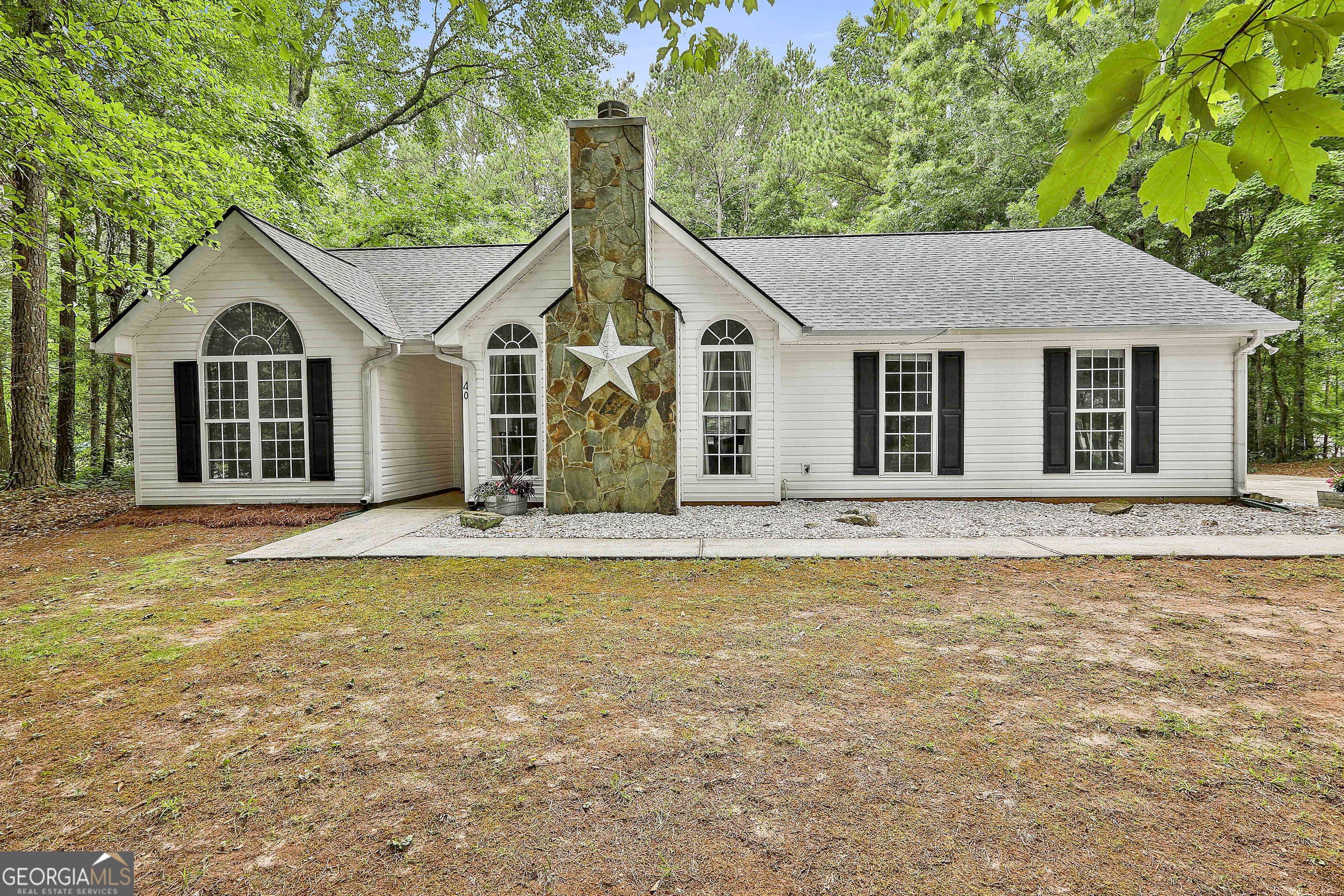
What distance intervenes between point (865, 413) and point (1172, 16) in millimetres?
9213

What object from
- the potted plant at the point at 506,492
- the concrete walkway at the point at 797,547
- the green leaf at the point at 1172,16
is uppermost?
the green leaf at the point at 1172,16

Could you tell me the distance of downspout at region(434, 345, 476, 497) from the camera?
9.88 meters

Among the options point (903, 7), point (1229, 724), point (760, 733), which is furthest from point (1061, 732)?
point (903, 7)

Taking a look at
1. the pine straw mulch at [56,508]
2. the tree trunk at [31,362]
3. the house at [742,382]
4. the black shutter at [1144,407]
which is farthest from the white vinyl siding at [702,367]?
the tree trunk at [31,362]

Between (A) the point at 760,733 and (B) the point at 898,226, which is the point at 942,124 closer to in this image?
(B) the point at 898,226

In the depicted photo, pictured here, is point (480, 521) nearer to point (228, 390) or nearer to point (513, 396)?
point (513, 396)

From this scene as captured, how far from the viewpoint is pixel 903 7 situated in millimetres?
3629

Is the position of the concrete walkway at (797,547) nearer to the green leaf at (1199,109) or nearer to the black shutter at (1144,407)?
the black shutter at (1144,407)

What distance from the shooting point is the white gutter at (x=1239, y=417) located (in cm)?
977

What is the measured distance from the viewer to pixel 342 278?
10727 millimetres

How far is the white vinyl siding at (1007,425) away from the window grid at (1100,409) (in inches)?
7.5

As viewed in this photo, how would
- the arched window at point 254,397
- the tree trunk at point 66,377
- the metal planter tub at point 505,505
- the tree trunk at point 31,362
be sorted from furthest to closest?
the tree trunk at point 66,377 < the tree trunk at point 31,362 < the arched window at point 254,397 < the metal planter tub at point 505,505

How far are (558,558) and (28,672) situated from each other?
3.92m

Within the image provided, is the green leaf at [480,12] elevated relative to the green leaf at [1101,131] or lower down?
elevated
